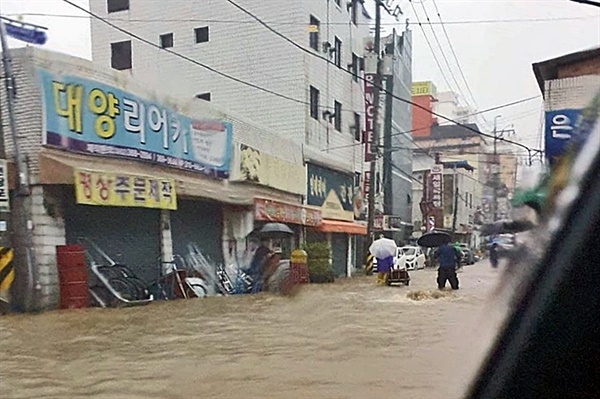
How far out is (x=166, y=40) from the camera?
263cm

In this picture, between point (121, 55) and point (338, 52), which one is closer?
point (338, 52)

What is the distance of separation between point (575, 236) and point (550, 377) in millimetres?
136

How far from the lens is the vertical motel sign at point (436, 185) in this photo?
1.48 m

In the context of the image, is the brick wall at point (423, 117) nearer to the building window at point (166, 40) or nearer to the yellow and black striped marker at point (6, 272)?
the building window at point (166, 40)

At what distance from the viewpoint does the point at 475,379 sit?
67 centimetres

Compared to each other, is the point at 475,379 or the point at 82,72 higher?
the point at 82,72

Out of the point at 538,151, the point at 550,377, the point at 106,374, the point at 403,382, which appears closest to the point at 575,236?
the point at 550,377

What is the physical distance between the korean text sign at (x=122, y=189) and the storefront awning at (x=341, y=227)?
2.29 ft

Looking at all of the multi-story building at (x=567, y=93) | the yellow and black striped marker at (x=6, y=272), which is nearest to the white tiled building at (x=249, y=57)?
the yellow and black striped marker at (x=6, y=272)

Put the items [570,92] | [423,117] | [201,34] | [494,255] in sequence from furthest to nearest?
1. [201,34]
2. [423,117]
3. [570,92]
4. [494,255]

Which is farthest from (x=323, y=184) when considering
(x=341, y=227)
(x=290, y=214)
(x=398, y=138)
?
(x=398, y=138)

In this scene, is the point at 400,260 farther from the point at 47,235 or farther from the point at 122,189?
the point at 47,235

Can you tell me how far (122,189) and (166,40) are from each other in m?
0.69

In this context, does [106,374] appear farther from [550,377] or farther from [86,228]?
[550,377]
